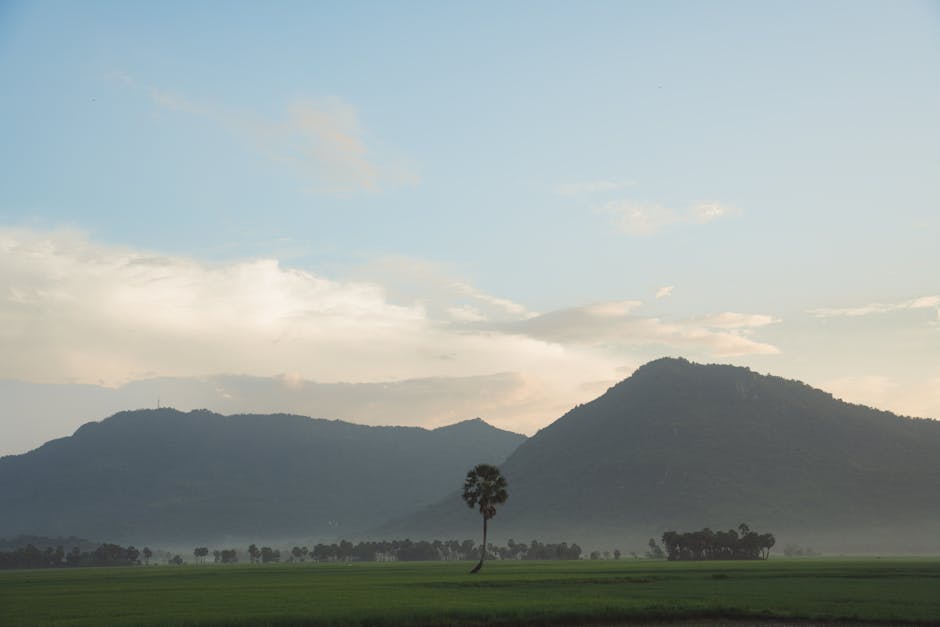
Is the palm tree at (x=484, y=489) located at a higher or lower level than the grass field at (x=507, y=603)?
higher

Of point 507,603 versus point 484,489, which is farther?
point 484,489

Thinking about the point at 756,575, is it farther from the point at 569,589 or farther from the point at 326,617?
the point at 326,617

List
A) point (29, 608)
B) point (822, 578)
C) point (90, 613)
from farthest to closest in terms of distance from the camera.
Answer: point (822, 578), point (29, 608), point (90, 613)

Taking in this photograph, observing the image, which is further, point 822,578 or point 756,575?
point 756,575

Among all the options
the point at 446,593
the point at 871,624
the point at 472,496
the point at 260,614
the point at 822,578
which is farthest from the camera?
the point at 472,496

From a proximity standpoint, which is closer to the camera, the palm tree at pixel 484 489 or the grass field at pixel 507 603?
the grass field at pixel 507 603

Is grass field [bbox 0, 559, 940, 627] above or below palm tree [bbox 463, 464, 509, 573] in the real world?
below

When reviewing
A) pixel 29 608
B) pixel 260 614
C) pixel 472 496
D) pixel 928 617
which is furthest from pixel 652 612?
pixel 472 496

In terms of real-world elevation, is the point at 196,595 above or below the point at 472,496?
below

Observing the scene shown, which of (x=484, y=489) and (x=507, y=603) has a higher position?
(x=484, y=489)

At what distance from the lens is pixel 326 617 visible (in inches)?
2322

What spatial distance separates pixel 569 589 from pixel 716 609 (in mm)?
24426

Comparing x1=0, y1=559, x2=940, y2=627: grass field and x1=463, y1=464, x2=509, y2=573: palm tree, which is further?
x1=463, y1=464, x2=509, y2=573: palm tree

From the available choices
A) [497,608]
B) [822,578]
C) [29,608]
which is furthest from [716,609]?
[29,608]
